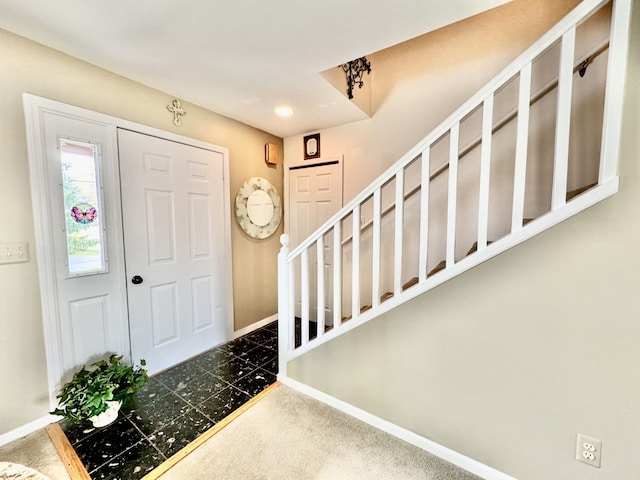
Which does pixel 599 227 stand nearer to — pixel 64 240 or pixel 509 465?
pixel 509 465

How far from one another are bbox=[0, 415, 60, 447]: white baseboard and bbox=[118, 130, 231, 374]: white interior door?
1.76 feet

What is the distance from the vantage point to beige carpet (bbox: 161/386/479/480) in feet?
4.54

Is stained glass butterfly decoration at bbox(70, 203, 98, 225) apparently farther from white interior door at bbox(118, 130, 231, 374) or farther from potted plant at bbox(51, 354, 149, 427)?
potted plant at bbox(51, 354, 149, 427)

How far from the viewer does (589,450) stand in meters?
1.17

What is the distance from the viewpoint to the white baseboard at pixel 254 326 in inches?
117

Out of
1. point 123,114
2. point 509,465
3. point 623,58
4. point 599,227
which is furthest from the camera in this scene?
point 123,114

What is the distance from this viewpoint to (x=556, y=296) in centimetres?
118

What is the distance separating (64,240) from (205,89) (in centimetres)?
147

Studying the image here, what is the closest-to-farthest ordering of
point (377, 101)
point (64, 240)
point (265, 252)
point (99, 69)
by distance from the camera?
point (64, 240) → point (99, 69) → point (377, 101) → point (265, 252)

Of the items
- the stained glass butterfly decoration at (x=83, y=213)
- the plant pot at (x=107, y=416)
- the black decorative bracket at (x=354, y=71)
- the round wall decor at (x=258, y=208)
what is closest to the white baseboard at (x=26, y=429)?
the plant pot at (x=107, y=416)

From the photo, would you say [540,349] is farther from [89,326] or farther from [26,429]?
[26,429]

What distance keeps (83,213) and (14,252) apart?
40cm

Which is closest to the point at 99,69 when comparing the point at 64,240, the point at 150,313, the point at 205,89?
the point at 205,89

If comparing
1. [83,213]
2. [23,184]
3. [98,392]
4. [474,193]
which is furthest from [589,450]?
[23,184]
